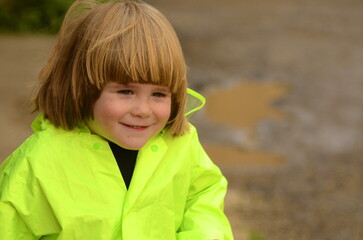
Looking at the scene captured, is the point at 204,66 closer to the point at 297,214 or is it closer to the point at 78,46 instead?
the point at 297,214

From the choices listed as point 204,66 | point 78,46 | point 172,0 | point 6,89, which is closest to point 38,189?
point 78,46

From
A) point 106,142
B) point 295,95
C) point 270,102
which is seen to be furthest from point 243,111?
point 106,142

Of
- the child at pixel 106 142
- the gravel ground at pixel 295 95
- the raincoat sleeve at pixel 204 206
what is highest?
the child at pixel 106 142

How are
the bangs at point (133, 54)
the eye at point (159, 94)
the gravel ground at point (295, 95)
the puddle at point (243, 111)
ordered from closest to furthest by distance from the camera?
the bangs at point (133, 54) → the eye at point (159, 94) → the gravel ground at point (295, 95) → the puddle at point (243, 111)

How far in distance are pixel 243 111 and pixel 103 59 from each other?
5.56 m

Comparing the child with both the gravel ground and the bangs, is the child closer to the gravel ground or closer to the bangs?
the bangs

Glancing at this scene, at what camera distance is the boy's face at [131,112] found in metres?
2.41

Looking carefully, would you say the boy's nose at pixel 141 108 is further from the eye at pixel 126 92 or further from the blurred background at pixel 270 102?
the blurred background at pixel 270 102

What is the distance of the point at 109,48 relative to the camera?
237 cm

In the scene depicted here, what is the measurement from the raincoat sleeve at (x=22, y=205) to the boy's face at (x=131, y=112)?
11.3 inches

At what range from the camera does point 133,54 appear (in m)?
2.36

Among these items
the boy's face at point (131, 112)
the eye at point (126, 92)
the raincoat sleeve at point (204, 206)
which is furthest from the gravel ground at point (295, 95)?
the eye at point (126, 92)

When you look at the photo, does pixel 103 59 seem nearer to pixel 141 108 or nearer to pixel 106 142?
pixel 141 108

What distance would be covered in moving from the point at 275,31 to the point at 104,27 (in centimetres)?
934
